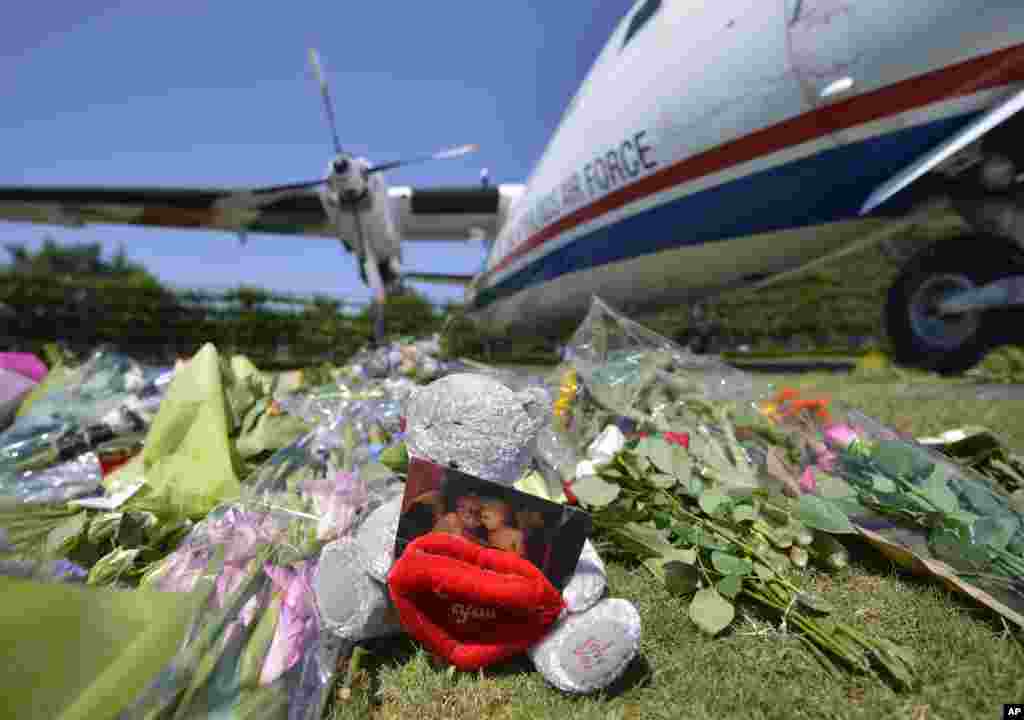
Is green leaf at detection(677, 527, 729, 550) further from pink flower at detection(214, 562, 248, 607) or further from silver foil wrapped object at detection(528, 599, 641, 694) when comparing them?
pink flower at detection(214, 562, 248, 607)

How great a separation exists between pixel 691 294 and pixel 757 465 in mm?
3575

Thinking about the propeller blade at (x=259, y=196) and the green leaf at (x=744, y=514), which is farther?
A: the propeller blade at (x=259, y=196)

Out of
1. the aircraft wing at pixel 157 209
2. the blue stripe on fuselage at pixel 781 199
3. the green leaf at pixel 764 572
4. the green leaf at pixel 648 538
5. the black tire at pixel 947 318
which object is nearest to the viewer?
the green leaf at pixel 764 572

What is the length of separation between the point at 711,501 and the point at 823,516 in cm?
22

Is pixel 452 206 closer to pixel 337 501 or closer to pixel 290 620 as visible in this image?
pixel 337 501

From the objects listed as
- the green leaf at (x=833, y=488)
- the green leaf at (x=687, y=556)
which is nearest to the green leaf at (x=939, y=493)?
the green leaf at (x=833, y=488)

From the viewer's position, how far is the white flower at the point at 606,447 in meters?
1.20

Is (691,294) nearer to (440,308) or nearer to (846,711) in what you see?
(846,711)

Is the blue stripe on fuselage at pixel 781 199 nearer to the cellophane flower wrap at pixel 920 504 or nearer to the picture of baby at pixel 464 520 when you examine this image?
the cellophane flower wrap at pixel 920 504

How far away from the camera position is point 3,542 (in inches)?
26.3

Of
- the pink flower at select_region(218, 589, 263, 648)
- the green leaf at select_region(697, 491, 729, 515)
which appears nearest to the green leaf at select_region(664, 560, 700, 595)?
the green leaf at select_region(697, 491, 729, 515)

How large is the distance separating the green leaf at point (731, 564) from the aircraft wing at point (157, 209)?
839cm

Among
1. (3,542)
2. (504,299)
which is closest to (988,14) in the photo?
(3,542)

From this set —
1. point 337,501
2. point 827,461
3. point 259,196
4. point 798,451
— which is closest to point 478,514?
point 337,501
